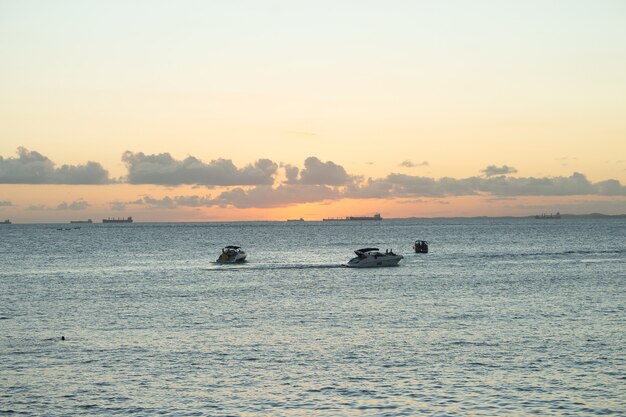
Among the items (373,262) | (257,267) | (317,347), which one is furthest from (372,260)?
(317,347)

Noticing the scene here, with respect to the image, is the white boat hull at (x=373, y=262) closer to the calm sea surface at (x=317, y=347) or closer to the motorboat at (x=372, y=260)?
the motorboat at (x=372, y=260)

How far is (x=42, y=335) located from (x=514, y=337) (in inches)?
1332

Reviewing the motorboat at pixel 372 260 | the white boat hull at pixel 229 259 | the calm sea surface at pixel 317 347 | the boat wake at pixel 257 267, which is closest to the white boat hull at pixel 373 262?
the motorboat at pixel 372 260

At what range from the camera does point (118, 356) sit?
47969 mm

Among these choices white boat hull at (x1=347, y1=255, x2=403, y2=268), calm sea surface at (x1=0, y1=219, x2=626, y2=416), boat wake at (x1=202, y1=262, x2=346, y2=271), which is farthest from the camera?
boat wake at (x1=202, y1=262, x2=346, y2=271)

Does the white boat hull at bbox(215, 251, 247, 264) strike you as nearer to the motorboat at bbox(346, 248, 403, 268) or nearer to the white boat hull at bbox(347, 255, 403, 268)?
the motorboat at bbox(346, 248, 403, 268)

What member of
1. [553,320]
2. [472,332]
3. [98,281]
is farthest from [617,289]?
[98,281]

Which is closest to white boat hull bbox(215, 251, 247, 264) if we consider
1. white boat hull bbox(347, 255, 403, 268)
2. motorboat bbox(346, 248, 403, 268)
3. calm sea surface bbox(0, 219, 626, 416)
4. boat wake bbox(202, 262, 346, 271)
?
boat wake bbox(202, 262, 346, 271)

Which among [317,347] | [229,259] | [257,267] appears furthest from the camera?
[229,259]

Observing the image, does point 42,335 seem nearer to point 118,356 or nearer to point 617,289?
point 118,356

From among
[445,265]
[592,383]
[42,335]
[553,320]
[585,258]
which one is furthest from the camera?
[585,258]

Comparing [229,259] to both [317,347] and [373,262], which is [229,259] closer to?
[373,262]

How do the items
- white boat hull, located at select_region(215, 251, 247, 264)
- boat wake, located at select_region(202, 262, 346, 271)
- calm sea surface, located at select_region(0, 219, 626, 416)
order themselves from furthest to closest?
white boat hull, located at select_region(215, 251, 247, 264)
boat wake, located at select_region(202, 262, 346, 271)
calm sea surface, located at select_region(0, 219, 626, 416)

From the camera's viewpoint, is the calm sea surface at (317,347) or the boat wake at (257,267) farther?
the boat wake at (257,267)
